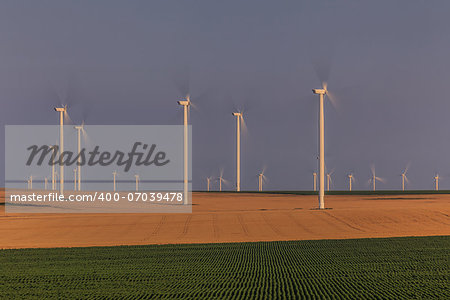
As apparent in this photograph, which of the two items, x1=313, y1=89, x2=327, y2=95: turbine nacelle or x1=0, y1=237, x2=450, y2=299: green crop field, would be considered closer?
x1=0, y1=237, x2=450, y2=299: green crop field

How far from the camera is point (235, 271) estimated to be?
25.0m

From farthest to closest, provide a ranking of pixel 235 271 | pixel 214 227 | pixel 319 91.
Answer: pixel 319 91, pixel 214 227, pixel 235 271

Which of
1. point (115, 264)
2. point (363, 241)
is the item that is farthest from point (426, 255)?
point (115, 264)

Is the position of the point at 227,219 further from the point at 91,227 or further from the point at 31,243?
the point at 31,243

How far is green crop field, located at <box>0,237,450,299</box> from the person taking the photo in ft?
65.7

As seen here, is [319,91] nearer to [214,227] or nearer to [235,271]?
[214,227]

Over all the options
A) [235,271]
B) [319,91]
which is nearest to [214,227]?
[319,91]

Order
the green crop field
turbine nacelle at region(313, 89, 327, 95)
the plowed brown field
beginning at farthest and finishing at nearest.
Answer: turbine nacelle at region(313, 89, 327, 95) → the plowed brown field → the green crop field

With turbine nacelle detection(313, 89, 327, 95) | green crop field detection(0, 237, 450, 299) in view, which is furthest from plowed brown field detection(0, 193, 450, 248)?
turbine nacelle detection(313, 89, 327, 95)

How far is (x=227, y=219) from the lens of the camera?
→ 49.9m

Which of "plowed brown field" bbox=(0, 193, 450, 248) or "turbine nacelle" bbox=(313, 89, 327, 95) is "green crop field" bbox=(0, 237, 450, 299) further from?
"turbine nacelle" bbox=(313, 89, 327, 95)

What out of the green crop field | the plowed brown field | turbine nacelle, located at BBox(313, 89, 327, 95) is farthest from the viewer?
turbine nacelle, located at BBox(313, 89, 327, 95)

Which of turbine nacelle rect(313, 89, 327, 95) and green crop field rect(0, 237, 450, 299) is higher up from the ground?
turbine nacelle rect(313, 89, 327, 95)

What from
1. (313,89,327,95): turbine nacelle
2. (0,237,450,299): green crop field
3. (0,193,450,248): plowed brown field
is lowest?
(0,193,450,248): plowed brown field
